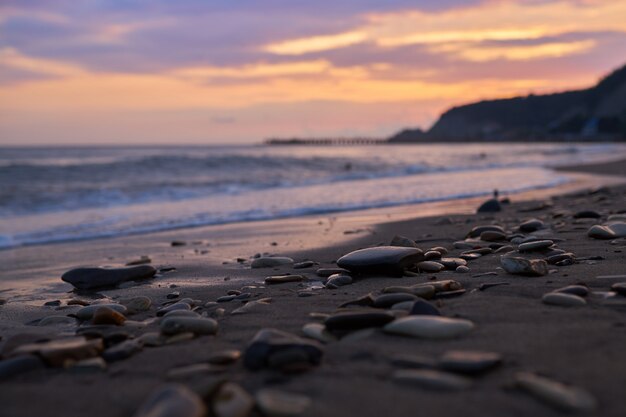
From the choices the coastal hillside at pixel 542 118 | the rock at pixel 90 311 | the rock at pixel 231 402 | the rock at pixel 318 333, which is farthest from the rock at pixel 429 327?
→ the coastal hillside at pixel 542 118

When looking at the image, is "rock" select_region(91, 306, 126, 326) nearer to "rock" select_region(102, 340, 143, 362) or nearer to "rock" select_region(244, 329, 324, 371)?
"rock" select_region(102, 340, 143, 362)

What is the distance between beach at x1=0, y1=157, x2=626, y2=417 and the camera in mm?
1746

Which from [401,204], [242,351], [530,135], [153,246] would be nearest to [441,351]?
[242,351]

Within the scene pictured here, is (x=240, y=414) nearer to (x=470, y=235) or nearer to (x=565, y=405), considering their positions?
(x=565, y=405)

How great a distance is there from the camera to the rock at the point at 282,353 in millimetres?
2023

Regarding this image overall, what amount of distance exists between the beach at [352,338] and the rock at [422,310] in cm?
12

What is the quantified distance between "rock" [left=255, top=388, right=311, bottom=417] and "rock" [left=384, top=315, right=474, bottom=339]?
1.98ft

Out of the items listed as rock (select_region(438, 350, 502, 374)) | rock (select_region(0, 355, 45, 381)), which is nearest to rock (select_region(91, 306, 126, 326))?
rock (select_region(0, 355, 45, 381))

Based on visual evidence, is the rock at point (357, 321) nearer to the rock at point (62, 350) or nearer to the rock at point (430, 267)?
the rock at point (62, 350)

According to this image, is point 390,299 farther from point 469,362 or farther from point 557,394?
point 557,394

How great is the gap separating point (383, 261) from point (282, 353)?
5.30 ft

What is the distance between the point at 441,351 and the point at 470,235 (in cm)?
338

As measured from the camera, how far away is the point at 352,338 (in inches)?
89.8

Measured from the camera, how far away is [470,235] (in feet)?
17.4
